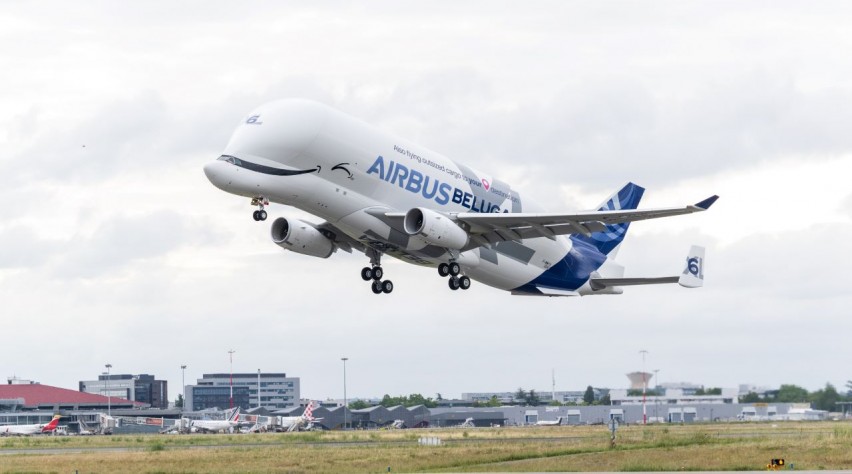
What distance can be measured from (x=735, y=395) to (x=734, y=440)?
103307 millimetres

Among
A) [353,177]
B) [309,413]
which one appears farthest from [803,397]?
Result: [353,177]

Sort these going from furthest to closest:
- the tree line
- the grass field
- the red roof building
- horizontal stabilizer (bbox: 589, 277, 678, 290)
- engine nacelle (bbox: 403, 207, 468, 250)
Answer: the red roof building, the tree line, horizontal stabilizer (bbox: 589, 277, 678, 290), the grass field, engine nacelle (bbox: 403, 207, 468, 250)

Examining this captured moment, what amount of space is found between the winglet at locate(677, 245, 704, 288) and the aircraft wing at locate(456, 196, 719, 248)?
486 inches

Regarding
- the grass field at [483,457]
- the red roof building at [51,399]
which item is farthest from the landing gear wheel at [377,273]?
the red roof building at [51,399]

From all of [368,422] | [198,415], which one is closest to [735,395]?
[368,422]

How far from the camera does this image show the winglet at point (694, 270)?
6600 centimetres

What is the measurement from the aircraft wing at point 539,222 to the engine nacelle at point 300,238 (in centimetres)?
730

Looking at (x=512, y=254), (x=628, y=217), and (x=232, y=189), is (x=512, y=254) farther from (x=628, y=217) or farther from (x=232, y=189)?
(x=232, y=189)

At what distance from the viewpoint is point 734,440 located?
72875mm

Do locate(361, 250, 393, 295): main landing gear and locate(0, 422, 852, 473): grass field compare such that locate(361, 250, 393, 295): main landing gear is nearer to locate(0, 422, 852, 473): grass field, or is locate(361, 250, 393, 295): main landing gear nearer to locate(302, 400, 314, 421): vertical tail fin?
locate(0, 422, 852, 473): grass field

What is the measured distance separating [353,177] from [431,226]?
413 cm

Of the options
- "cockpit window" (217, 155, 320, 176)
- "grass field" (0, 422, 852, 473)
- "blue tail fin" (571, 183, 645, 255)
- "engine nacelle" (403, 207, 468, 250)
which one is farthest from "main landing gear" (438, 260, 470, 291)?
"blue tail fin" (571, 183, 645, 255)

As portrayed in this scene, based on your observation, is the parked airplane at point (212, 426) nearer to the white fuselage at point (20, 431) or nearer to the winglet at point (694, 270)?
the white fuselage at point (20, 431)

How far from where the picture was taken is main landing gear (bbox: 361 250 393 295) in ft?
192
